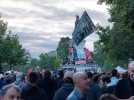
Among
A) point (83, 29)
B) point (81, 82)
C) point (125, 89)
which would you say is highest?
point (83, 29)

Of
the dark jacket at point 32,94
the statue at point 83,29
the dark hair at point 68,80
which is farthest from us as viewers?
the statue at point 83,29

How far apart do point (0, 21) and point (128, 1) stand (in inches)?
1940

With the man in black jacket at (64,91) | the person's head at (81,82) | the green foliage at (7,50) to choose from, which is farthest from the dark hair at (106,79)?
the green foliage at (7,50)

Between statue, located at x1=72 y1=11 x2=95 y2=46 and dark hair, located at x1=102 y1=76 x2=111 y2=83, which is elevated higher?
statue, located at x1=72 y1=11 x2=95 y2=46

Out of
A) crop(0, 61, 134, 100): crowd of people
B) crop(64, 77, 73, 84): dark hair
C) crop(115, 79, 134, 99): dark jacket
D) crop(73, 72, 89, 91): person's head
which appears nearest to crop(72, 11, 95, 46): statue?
crop(0, 61, 134, 100): crowd of people

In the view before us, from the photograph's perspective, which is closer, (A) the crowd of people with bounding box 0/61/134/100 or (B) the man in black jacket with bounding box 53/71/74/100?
(A) the crowd of people with bounding box 0/61/134/100

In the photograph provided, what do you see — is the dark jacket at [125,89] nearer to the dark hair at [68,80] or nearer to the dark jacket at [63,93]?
the dark jacket at [63,93]

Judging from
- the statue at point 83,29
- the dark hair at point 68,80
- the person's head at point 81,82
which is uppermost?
the statue at point 83,29

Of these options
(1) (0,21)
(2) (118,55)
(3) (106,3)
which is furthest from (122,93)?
(1) (0,21)

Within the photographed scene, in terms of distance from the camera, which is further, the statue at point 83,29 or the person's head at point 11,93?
the statue at point 83,29

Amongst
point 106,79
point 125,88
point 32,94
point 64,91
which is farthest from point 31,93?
point 106,79

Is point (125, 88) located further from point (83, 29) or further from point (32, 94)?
point (83, 29)

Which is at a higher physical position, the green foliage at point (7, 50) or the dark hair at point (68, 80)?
the green foliage at point (7, 50)

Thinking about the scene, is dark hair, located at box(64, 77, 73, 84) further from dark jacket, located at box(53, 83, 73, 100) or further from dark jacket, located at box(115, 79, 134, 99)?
dark jacket, located at box(115, 79, 134, 99)
